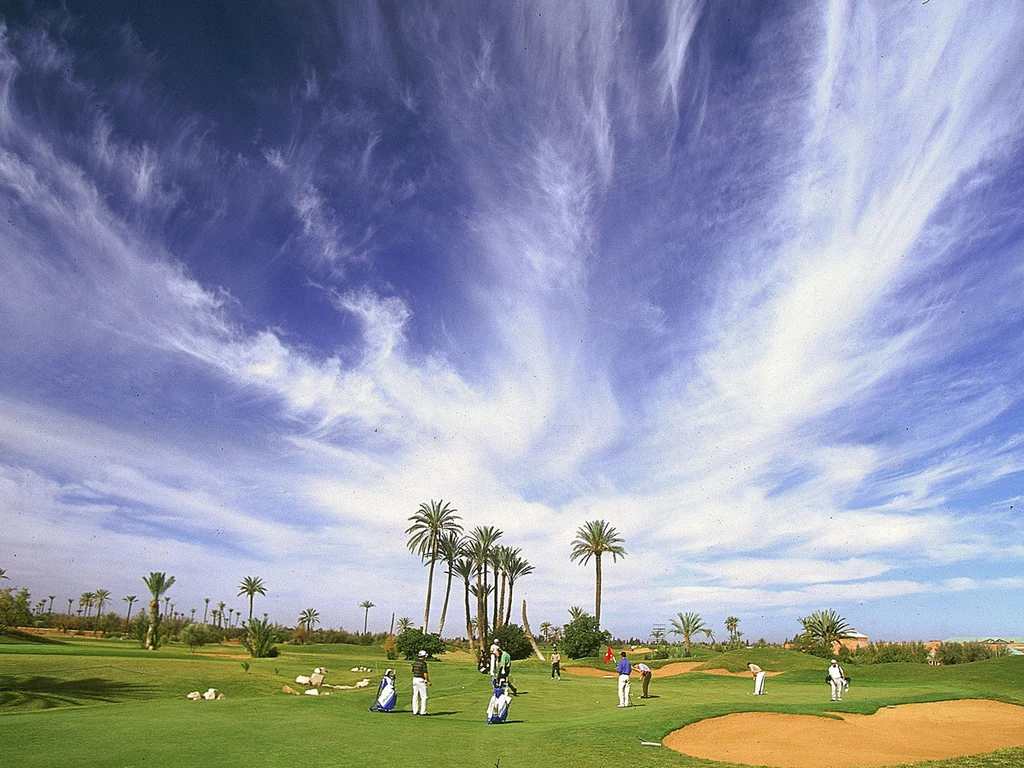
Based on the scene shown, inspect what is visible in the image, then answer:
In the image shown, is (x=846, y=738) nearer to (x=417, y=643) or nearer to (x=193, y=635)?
(x=417, y=643)

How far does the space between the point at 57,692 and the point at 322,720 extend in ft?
42.6

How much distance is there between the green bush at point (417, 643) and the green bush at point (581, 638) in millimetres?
11319

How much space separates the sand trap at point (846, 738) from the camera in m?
14.3

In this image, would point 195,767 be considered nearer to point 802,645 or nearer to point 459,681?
point 459,681

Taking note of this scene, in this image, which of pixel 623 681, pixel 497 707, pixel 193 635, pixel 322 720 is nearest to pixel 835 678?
pixel 623 681

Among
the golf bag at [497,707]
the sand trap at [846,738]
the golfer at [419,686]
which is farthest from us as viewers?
the golfer at [419,686]

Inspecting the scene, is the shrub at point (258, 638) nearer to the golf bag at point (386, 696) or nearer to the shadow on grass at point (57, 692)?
the shadow on grass at point (57, 692)

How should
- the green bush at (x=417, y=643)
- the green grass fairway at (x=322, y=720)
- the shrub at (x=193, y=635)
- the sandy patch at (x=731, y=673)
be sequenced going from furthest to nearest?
1. the shrub at (x=193, y=635)
2. the green bush at (x=417, y=643)
3. the sandy patch at (x=731, y=673)
4. the green grass fairway at (x=322, y=720)

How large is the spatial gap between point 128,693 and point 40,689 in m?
3.03

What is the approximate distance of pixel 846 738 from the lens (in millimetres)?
16688

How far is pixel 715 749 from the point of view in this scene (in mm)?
14898

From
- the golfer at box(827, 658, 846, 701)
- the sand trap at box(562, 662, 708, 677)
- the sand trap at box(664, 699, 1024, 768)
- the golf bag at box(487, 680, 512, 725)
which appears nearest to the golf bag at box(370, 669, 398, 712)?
the golf bag at box(487, 680, 512, 725)

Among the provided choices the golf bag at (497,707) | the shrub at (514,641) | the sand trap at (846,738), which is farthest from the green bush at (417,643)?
the sand trap at (846,738)

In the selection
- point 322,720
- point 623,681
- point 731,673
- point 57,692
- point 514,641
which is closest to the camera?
point 322,720
